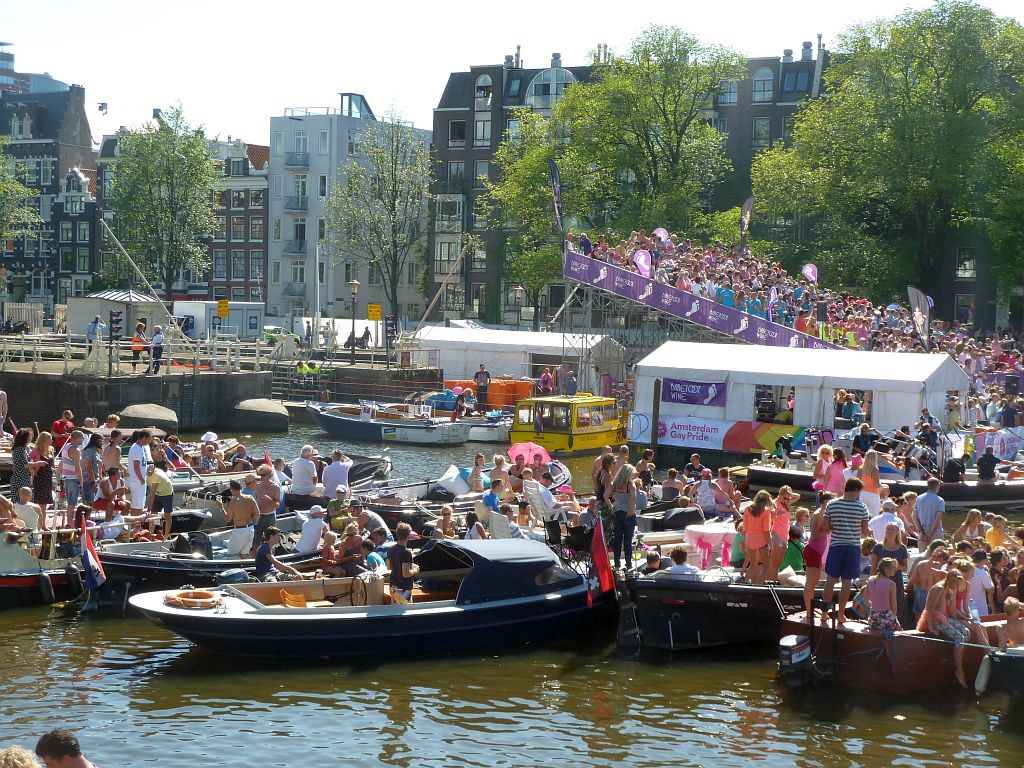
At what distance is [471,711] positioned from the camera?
1398cm

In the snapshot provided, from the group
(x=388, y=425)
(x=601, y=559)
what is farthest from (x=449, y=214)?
(x=601, y=559)

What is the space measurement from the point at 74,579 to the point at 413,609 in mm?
5424

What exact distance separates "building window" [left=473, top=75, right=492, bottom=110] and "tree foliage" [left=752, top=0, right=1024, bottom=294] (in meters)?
23.4

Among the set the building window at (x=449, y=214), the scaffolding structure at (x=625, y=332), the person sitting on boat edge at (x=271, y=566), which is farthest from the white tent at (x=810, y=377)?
the building window at (x=449, y=214)

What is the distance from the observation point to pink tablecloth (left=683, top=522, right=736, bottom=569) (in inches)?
687

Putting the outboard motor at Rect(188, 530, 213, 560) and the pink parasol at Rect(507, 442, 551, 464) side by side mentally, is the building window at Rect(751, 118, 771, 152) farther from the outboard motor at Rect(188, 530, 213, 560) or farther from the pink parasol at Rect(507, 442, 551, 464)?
the outboard motor at Rect(188, 530, 213, 560)

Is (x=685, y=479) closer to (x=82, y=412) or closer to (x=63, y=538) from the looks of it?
(x=63, y=538)

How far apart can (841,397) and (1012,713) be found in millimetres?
19551

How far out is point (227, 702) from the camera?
1398 cm

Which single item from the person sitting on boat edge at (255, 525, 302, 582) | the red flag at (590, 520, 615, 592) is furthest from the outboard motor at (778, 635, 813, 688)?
the person sitting on boat edge at (255, 525, 302, 582)

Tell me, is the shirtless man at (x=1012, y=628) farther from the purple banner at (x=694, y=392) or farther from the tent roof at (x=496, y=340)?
the tent roof at (x=496, y=340)

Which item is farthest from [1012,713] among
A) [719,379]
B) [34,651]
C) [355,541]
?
[719,379]

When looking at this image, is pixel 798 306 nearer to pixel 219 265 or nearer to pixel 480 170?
pixel 480 170

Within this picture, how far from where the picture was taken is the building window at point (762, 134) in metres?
69.0
